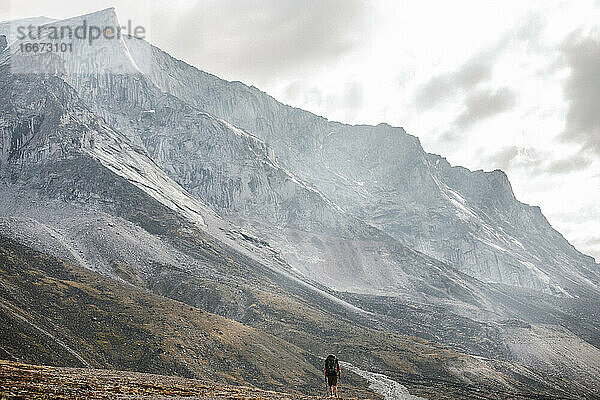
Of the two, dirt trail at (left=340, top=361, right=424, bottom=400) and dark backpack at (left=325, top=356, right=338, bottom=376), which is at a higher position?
dark backpack at (left=325, top=356, right=338, bottom=376)

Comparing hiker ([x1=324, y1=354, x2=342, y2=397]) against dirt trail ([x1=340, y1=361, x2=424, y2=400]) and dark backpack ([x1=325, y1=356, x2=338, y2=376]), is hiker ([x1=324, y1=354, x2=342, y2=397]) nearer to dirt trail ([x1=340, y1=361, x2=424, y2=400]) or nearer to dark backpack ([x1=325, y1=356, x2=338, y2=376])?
dark backpack ([x1=325, y1=356, x2=338, y2=376])

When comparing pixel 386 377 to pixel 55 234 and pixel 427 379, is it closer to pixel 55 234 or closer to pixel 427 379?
pixel 427 379

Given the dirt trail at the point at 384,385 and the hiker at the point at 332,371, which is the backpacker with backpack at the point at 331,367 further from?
the dirt trail at the point at 384,385

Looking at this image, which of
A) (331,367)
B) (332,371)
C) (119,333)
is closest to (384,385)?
(119,333)

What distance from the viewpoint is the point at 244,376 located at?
109938 mm

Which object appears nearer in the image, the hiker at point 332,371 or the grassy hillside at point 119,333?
the hiker at point 332,371

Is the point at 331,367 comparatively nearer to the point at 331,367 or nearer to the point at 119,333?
the point at 331,367

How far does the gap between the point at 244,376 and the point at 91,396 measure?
8381cm

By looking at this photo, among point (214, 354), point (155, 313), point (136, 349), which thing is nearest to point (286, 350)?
point (214, 354)

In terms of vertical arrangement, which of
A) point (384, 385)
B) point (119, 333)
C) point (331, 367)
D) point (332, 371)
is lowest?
point (384, 385)

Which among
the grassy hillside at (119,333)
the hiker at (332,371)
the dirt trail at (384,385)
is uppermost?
the hiker at (332,371)

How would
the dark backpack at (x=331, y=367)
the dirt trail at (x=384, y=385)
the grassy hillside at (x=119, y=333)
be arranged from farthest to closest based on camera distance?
the dirt trail at (x=384, y=385) < the grassy hillside at (x=119, y=333) < the dark backpack at (x=331, y=367)

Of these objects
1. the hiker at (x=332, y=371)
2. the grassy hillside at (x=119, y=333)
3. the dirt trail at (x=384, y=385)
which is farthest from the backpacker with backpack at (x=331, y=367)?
the dirt trail at (x=384, y=385)

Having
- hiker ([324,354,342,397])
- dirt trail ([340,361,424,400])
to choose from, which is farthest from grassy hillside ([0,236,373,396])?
hiker ([324,354,342,397])
